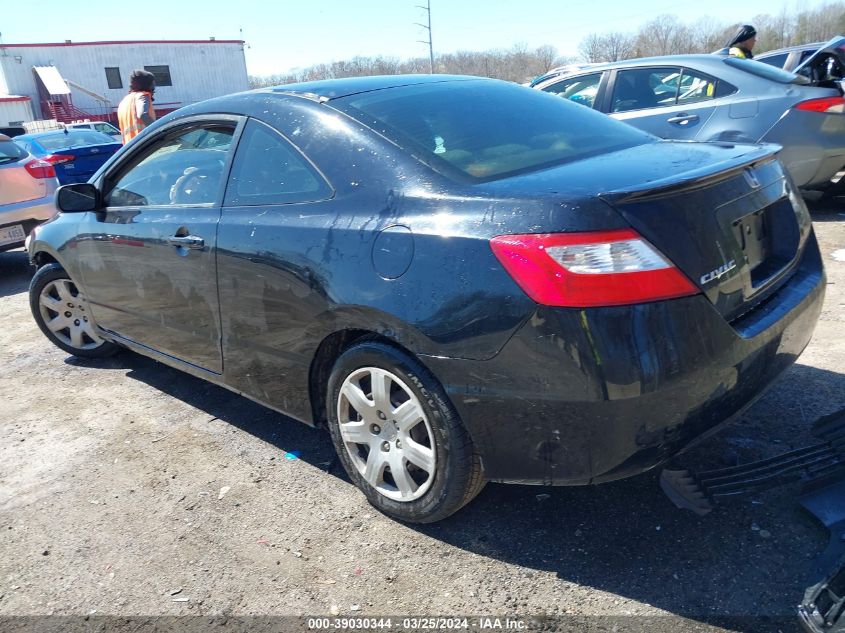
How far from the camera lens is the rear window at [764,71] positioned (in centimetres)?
649

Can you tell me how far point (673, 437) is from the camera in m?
2.20

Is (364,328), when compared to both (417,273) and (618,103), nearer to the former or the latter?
(417,273)

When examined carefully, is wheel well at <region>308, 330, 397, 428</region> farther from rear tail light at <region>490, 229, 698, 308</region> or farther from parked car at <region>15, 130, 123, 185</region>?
parked car at <region>15, 130, 123, 185</region>

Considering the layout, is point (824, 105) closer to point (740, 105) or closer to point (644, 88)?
point (740, 105)

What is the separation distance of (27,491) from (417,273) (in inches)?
90.7

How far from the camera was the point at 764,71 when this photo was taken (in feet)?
21.6

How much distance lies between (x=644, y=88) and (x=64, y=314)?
5687mm

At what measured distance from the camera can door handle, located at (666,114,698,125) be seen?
666 cm

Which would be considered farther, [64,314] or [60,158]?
[60,158]

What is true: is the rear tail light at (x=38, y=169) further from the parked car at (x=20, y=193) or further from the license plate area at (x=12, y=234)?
the license plate area at (x=12, y=234)

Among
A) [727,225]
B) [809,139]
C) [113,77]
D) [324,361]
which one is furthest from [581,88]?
[113,77]

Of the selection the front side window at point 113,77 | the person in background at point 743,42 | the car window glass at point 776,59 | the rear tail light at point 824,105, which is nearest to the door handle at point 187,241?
the rear tail light at point 824,105

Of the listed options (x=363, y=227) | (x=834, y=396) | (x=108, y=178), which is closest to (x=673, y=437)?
(x=363, y=227)

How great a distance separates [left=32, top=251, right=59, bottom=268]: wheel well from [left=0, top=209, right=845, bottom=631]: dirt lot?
1.45 metres
